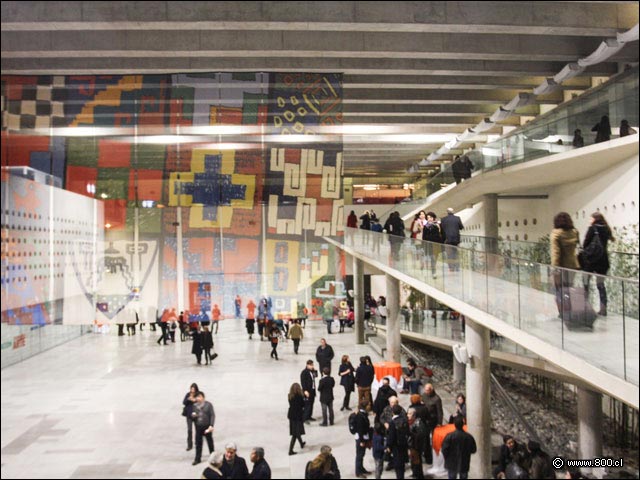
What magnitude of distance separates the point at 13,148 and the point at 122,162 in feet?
6.42

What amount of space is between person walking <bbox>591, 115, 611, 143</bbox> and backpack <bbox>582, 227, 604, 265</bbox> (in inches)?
204

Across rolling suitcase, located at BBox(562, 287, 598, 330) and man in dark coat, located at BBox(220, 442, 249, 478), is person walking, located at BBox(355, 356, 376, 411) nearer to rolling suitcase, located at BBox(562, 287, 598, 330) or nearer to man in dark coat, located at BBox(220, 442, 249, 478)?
man in dark coat, located at BBox(220, 442, 249, 478)

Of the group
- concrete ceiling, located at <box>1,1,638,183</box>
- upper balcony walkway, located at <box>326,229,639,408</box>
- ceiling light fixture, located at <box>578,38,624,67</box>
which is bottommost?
upper balcony walkway, located at <box>326,229,639,408</box>

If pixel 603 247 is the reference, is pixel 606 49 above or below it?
above

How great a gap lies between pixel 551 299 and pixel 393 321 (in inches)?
332

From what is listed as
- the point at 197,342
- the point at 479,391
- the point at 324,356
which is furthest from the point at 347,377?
the point at 197,342

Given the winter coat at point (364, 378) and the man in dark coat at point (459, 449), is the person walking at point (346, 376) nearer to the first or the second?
the winter coat at point (364, 378)

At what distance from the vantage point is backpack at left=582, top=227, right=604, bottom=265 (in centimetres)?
535

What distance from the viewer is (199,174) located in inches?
357

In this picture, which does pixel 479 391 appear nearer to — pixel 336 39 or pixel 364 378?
pixel 364 378

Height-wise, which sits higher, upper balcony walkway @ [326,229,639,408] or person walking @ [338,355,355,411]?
upper balcony walkway @ [326,229,639,408]

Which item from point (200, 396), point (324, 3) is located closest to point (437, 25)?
point (324, 3)

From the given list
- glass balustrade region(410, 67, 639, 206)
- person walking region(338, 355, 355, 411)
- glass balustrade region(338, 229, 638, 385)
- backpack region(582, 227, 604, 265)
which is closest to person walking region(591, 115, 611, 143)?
glass balustrade region(410, 67, 639, 206)

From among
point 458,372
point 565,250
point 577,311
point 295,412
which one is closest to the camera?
point 577,311
